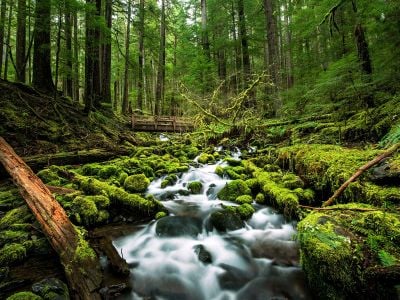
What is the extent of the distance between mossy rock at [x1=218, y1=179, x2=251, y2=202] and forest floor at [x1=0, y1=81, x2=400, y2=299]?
0.54 feet

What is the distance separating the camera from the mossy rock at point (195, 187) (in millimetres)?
6836

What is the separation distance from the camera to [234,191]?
628cm

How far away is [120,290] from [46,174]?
→ 11.6ft

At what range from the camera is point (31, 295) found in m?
2.79

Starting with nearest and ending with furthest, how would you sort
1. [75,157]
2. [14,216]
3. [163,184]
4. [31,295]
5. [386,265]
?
[386,265]
[31,295]
[14,216]
[163,184]
[75,157]

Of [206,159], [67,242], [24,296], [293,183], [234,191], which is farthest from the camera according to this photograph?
[206,159]

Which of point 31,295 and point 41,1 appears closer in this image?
point 31,295

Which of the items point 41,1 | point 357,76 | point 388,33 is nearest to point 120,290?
point 357,76

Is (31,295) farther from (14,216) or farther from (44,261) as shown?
(14,216)

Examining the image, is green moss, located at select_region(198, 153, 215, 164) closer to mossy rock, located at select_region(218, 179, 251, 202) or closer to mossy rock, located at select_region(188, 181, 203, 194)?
mossy rock, located at select_region(188, 181, 203, 194)

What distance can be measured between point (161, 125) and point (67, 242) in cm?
1262

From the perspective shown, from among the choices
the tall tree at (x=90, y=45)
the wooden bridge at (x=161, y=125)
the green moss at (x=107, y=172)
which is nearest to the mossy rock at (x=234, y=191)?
the green moss at (x=107, y=172)

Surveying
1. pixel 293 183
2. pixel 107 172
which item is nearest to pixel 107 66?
pixel 107 172

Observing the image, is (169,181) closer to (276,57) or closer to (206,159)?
(206,159)
